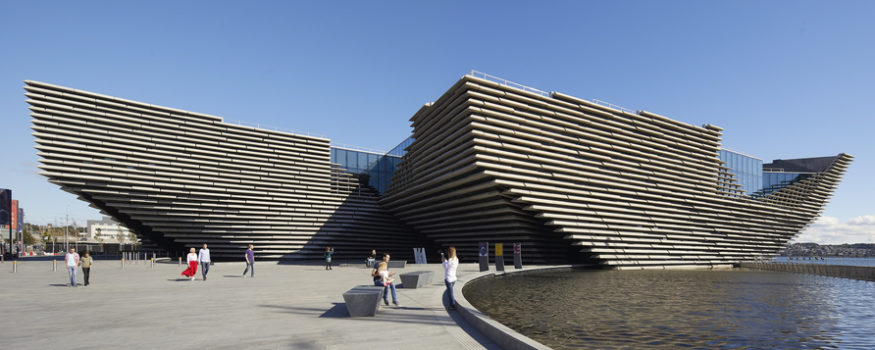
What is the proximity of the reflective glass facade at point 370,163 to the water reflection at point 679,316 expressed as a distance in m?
32.5

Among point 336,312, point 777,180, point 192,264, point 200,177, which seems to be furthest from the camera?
point 777,180

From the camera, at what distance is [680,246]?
128ft

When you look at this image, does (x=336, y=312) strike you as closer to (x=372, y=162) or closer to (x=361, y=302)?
(x=361, y=302)

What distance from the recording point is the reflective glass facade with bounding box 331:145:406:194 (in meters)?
49.6

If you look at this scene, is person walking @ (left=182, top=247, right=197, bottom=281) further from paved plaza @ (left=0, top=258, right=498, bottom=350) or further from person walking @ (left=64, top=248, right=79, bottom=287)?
paved plaza @ (left=0, top=258, right=498, bottom=350)

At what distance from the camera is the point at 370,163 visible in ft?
173

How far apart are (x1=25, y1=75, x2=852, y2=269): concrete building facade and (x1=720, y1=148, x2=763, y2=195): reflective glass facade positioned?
11251mm

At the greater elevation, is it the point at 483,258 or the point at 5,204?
the point at 5,204

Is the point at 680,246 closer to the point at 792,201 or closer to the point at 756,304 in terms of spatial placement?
the point at 792,201

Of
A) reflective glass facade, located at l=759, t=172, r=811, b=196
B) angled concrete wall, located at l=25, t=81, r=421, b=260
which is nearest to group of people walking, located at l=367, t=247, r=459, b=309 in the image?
angled concrete wall, located at l=25, t=81, r=421, b=260

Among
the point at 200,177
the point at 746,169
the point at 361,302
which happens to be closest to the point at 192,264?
the point at 361,302

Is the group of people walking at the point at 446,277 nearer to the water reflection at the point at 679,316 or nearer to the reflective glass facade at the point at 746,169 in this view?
the water reflection at the point at 679,316

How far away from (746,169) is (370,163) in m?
46.1

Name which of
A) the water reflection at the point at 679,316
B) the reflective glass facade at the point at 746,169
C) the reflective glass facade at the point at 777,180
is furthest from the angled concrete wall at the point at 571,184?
the reflective glass facade at the point at 777,180
